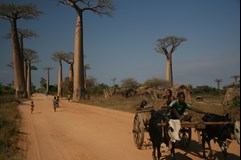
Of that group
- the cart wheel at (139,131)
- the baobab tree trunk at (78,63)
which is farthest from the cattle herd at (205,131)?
the baobab tree trunk at (78,63)

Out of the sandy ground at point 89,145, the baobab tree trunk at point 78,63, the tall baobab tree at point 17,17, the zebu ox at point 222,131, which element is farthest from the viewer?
the tall baobab tree at point 17,17

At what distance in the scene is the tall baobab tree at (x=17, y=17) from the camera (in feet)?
102

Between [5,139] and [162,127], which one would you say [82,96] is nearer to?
[5,139]

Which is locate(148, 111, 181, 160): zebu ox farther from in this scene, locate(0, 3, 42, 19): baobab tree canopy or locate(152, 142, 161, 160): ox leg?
locate(0, 3, 42, 19): baobab tree canopy

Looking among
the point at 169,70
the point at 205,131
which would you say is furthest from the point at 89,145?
the point at 169,70

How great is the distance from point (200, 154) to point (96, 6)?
23.9 m

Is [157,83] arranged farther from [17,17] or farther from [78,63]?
[17,17]

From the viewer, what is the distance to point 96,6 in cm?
2838

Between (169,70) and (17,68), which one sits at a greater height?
(169,70)

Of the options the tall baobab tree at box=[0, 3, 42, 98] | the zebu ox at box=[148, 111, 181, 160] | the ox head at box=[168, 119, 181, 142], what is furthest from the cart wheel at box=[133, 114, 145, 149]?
the tall baobab tree at box=[0, 3, 42, 98]

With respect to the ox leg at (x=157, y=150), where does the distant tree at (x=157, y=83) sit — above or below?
above

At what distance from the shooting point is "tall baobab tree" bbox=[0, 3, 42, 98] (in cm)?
3122

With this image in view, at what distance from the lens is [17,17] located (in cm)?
3206

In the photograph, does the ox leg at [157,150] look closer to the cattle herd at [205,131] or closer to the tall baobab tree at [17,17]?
the cattle herd at [205,131]
